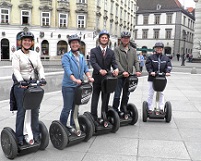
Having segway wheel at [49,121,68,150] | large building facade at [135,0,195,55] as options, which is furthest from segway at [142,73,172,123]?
large building facade at [135,0,195,55]

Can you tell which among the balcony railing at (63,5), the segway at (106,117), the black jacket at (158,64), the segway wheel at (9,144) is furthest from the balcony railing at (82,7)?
the segway wheel at (9,144)

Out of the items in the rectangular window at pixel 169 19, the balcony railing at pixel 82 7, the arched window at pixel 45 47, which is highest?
the rectangular window at pixel 169 19

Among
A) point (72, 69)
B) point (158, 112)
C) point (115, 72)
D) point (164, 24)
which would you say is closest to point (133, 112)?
point (158, 112)

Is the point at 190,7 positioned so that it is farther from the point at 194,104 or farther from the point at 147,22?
the point at 194,104

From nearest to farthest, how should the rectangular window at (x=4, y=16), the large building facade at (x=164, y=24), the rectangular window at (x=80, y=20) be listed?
1. the rectangular window at (x=4, y=16)
2. the rectangular window at (x=80, y=20)
3. the large building facade at (x=164, y=24)

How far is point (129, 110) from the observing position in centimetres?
589

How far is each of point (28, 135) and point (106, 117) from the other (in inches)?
67.9

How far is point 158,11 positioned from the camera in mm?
69375

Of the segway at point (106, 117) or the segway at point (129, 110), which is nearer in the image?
the segway at point (106, 117)

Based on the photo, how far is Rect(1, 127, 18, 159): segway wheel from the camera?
387 centimetres

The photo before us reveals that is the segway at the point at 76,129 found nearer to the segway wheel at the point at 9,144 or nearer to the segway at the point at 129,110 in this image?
the segway wheel at the point at 9,144

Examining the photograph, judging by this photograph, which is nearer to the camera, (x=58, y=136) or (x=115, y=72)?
(x=58, y=136)

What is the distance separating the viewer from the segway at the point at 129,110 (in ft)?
17.9

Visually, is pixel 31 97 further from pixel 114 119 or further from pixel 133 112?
pixel 133 112
